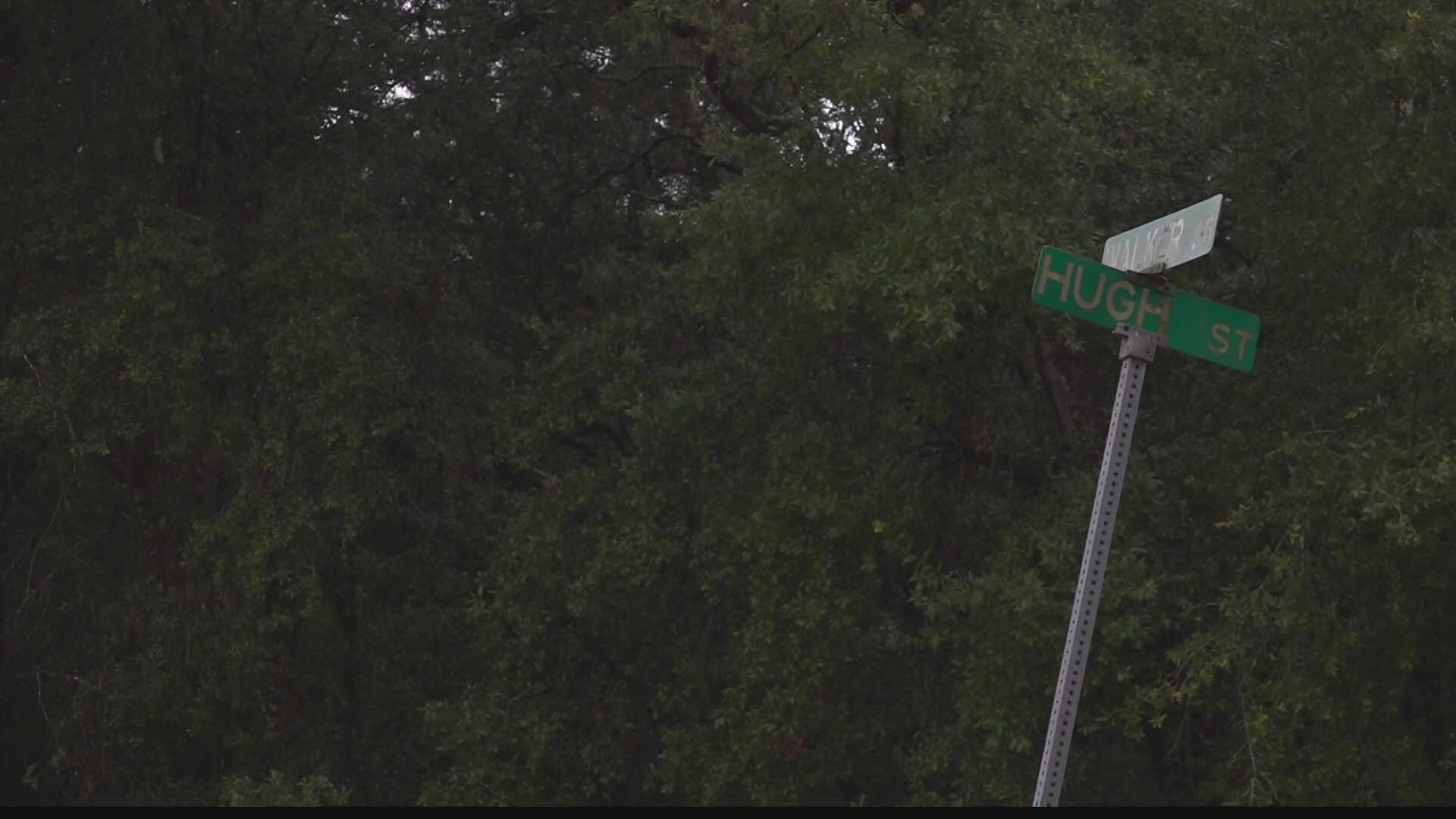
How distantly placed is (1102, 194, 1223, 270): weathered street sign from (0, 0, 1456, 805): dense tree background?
148 inches

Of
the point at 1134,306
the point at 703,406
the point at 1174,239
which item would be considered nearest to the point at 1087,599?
the point at 1134,306

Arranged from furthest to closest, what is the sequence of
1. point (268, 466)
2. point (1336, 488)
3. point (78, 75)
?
point (78, 75) → point (268, 466) → point (1336, 488)

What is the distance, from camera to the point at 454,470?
11023 mm

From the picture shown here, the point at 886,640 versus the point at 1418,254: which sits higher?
the point at 1418,254

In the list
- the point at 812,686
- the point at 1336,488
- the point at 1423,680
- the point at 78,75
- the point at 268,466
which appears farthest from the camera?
the point at 78,75

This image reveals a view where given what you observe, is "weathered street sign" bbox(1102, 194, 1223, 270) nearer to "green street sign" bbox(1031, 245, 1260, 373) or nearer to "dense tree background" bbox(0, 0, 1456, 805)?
"green street sign" bbox(1031, 245, 1260, 373)

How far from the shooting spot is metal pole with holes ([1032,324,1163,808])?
3027mm

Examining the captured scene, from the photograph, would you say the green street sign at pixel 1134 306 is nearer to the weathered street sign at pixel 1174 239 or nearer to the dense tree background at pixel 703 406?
the weathered street sign at pixel 1174 239

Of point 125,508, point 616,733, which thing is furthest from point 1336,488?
point 125,508

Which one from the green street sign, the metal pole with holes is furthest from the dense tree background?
the metal pole with holes

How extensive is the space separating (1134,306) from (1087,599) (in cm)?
62

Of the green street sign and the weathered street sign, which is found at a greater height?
the weathered street sign

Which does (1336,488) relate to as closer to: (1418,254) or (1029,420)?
(1418,254)

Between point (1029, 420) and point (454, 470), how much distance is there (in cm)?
377
